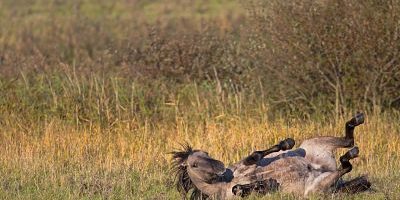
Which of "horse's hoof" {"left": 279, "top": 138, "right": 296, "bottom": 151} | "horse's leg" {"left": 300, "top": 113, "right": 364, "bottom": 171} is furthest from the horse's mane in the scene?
"horse's leg" {"left": 300, "top": 113, "right": 364, "bottom": 171}

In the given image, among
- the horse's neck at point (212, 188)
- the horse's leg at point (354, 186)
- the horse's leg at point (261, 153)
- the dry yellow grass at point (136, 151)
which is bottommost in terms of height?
the dry yellow grass at point (136, 151)

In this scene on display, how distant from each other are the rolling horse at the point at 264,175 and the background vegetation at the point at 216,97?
3.08ft

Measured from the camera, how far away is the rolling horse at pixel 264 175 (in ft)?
25.8

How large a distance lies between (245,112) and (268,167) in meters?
4.62

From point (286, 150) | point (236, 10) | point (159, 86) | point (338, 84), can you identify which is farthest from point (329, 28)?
point (236, 10)

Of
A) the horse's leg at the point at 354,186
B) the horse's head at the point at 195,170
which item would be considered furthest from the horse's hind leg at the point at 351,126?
the horse's head at the point at 195,170

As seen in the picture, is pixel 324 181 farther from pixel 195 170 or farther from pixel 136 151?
pixel 136 151

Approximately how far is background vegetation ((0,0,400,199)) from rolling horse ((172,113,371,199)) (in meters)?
0.94

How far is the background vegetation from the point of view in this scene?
10.5 meters

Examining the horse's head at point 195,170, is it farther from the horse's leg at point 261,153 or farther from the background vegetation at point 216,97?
the background vegetation at point 216,97

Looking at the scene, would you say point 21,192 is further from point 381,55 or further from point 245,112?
point 381,55

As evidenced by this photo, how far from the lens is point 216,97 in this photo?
43.6 ft

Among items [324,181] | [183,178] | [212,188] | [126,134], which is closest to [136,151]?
[126,134]

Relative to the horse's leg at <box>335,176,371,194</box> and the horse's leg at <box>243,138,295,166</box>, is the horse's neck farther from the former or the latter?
the horse's leg at <box>335,176,371,194</box>
